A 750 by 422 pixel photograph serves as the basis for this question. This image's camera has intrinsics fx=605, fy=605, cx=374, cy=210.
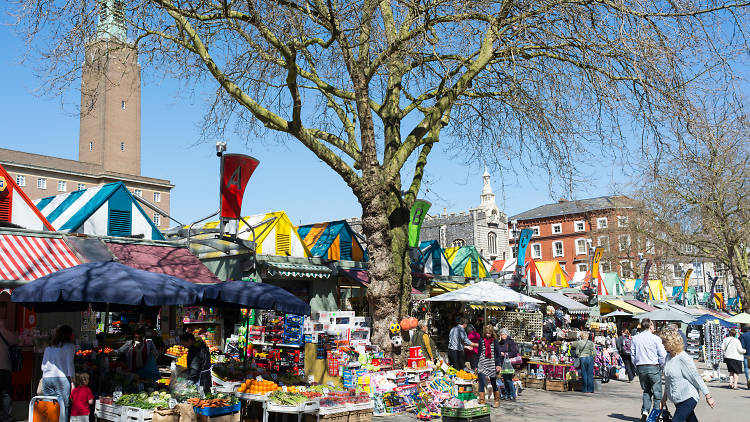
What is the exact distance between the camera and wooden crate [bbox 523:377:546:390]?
15.1 meters

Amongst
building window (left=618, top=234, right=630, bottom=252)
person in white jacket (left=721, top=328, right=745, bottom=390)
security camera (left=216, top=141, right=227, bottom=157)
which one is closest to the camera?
security camera (left=216, top=141, right=227, bottom=157)

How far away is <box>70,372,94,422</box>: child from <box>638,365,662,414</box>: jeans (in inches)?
331

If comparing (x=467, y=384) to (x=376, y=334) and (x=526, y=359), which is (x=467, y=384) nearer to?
(x=376, y=334)

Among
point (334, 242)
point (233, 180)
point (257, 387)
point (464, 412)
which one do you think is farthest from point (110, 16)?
point (464, 412)

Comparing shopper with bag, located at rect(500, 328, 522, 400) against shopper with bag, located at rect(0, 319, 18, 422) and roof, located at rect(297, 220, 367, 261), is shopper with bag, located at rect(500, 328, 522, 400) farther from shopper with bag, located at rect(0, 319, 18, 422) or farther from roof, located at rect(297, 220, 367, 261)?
shopper with bag, located at rect(0, 319, 18, 422)

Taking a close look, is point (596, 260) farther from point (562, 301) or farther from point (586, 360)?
point (586, 360)

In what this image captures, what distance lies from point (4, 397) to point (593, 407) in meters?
10.2

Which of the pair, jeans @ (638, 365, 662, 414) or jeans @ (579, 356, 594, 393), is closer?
jeans @ (638, 365, 662, 414)

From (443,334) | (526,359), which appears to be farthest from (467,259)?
(526,359)

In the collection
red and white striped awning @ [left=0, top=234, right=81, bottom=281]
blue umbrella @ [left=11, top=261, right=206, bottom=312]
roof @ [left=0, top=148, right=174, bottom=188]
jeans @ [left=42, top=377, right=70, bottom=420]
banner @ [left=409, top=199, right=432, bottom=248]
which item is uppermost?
roof @ [left=0, top=148, right=174, bottom=188]

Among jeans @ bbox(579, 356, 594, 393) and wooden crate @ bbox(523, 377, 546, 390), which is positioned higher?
jeans @ bbox(579, 356, 594, 393)

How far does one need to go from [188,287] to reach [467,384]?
17.5 ft

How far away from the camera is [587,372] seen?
1428 cm

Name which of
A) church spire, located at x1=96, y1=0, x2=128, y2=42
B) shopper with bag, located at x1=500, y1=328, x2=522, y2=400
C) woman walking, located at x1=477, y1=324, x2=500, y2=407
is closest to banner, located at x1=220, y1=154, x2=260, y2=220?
church spire, located at x1=96, y1=0, x2=128, y2=42
